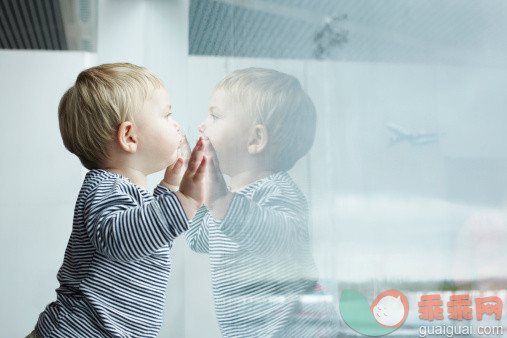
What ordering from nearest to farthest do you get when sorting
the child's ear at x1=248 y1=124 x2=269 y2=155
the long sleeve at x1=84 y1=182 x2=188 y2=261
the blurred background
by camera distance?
1. the blurred background
2. the long sleeve at x1=84 y1=182 x2=188 y2=261
3. the child's ear at x1=248 y1=124 x2=269 y2=155

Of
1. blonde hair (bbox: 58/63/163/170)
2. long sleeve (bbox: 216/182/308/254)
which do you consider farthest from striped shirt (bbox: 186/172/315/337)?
blonde hair (bbox: 58/63/163/170)

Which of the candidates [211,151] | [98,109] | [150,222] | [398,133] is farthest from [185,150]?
[398,133]

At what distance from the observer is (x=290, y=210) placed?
0.71 metres

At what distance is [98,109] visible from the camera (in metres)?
0.78

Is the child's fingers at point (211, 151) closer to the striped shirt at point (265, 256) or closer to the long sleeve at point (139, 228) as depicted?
the striped shirt at point (265, 256)

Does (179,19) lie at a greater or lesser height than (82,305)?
greater

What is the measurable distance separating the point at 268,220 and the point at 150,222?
0.17m

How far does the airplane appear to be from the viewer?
51 cm

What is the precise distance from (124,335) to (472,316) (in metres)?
0.45

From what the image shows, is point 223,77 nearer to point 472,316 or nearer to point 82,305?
point 82,305

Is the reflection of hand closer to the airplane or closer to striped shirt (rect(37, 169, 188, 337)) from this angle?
striped shirt (rect(37, 169, 188, 337))

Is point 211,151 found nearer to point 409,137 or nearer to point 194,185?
point 194,185

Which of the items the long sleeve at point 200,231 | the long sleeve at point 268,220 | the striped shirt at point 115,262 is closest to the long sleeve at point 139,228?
the striped shirt at point 115,262

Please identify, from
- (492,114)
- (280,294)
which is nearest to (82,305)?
(280,294)
